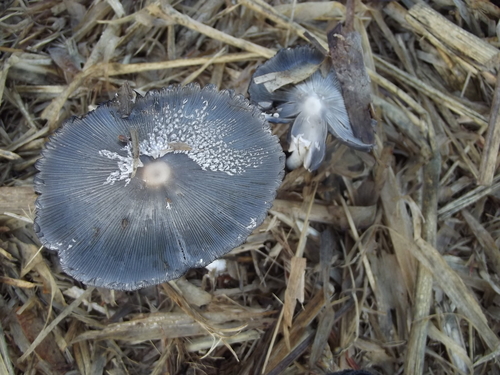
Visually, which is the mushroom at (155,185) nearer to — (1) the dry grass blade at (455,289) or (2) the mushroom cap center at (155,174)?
(2) the mushroom cap center at (155,174)

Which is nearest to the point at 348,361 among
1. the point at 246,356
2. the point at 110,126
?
the point at 246,356

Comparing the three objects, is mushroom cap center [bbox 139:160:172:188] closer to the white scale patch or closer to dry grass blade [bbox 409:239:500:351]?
the white scale patch

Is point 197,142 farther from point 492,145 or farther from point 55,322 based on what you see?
point 492,145

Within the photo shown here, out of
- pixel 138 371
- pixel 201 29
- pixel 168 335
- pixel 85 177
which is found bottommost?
pixel 138 371

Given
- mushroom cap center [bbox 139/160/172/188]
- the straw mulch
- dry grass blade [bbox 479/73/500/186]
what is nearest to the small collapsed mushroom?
the straw mulch

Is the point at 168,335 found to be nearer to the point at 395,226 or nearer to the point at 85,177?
the point at 85,177

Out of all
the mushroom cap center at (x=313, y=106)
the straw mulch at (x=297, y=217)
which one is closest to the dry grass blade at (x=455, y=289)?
the straw mulch at (x=297, y=217)
